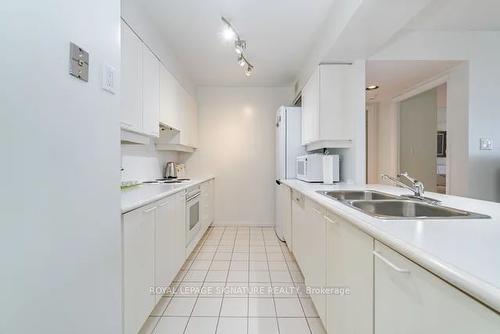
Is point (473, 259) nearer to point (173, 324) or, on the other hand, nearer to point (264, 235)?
point (173, 324)

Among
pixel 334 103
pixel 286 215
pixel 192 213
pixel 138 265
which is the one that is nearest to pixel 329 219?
pixel 138 265

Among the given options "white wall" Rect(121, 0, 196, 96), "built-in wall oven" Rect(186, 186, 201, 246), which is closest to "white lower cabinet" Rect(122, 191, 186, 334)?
"built-in wall oven" Rect(186, 186, 201, 246)

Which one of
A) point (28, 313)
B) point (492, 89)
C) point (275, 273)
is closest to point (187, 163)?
point (275, 273)

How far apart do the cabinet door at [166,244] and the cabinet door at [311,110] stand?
167 centimetres

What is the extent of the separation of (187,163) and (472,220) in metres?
3.91

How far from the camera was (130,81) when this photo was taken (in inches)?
74.0

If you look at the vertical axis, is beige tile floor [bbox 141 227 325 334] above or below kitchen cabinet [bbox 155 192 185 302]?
below

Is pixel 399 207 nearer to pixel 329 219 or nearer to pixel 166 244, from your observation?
pixel 329 219

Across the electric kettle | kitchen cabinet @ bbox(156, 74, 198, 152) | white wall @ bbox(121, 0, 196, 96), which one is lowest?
the electric kettle

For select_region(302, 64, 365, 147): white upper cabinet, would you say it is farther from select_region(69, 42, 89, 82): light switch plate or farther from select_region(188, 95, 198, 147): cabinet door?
select_region(69, 42, 89, 82): light switch plate

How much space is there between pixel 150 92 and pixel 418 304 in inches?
93.7

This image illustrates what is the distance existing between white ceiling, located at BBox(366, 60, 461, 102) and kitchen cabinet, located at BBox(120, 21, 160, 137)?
2.20 m

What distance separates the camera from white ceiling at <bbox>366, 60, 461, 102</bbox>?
2.55 meters

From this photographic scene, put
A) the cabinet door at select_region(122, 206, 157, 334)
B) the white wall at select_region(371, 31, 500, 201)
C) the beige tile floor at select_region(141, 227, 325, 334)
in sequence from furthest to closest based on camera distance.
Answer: the white wall at select_region(371, 31, 500, 201), the beige tile floor at select_region(141, 227, 325, 334), the cabinet door at select_region(122, 206, 157, 334)
